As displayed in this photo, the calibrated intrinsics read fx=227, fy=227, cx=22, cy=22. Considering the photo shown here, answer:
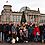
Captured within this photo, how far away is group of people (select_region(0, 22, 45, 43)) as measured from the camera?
50.0ft

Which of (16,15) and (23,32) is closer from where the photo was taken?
(23,32)

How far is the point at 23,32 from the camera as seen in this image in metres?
15.3

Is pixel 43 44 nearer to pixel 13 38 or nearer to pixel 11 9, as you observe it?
pixel 13 38

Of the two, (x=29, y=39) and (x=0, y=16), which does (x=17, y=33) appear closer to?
(x=29, y=39)

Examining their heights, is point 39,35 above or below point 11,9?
below

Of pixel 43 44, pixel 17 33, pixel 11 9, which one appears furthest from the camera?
pixel 11 9

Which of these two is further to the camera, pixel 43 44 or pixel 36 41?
pixel 36 41

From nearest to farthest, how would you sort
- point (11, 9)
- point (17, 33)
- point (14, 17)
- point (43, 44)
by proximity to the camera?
1. point (43, 44)
2. point (17, 33)
3. point (11, 9)
4. point (14, 17)

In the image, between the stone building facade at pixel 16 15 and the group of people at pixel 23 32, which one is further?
the stone building facade at pixel 16 15

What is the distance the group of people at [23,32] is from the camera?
15250 millimetres

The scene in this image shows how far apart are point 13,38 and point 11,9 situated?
8747mm

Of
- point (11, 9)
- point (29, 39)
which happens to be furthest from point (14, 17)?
point (29, 39)

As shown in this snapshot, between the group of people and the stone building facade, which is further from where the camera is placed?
the stone building facade

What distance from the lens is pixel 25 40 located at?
608 inches
